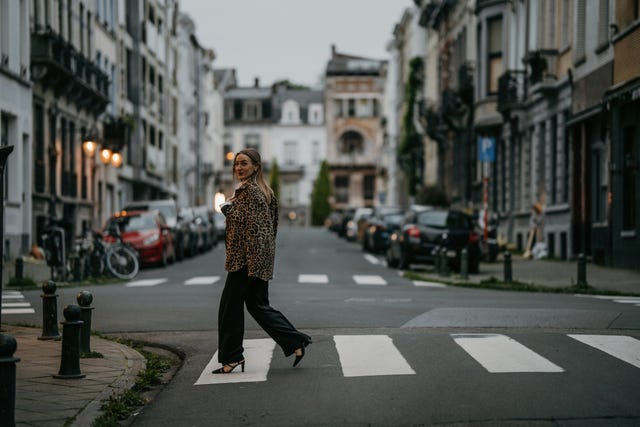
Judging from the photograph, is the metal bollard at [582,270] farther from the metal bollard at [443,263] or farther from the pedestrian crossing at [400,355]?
the pedestrian crossing at [400,355]

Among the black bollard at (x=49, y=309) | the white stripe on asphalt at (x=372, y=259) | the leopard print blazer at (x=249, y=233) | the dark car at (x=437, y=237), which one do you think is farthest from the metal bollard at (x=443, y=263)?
the leopard print blazer at (x=249, y=233)

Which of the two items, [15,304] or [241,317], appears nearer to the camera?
[241,317]

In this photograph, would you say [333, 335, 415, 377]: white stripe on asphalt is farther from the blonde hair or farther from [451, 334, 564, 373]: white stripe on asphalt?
the blonde hair

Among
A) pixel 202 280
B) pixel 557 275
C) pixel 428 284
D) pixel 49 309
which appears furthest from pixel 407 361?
pixel 557 275

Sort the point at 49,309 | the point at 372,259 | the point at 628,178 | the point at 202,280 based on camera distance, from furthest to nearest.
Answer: the point at 372,259 < the point at 628,178 < the point at 202,280 < the point at 49,309

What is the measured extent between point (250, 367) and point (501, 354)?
2151 mm

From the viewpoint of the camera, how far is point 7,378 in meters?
6.25

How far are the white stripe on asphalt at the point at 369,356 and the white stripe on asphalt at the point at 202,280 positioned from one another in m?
11.7

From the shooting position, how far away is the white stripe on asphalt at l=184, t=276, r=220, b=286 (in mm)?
23116

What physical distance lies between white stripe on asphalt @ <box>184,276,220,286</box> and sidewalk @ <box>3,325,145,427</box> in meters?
11.3

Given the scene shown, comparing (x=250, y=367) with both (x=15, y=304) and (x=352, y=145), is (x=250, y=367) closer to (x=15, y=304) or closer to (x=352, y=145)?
(x=15, y=304)

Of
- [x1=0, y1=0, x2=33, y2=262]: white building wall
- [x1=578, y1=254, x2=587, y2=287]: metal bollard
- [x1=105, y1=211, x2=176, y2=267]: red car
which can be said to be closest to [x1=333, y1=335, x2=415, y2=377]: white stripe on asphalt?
[x1=578, y1=254, x2=587, y2=287]: metal bollard

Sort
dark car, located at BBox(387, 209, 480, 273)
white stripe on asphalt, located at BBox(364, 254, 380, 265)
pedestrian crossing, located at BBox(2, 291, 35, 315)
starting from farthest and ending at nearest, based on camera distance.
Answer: white stripe on asphalt, located at BBox(364, 254, 380, 265) < dark car, located at BBox(387, 209, 480, 273) < pedestrian crossing, located at BBox(2, 291, 35, 315)

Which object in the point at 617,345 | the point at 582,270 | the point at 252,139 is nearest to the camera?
the point at 617,345
